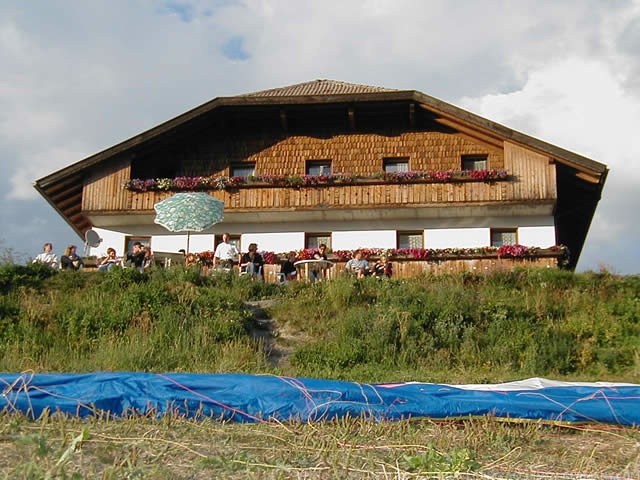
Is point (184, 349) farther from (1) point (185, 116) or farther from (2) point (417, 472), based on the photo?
(1) point (185, 116)

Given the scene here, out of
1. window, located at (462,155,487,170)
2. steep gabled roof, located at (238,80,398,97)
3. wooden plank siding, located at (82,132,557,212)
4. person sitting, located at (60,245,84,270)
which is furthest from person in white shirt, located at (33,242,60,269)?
window, located at (462,155,487,170)

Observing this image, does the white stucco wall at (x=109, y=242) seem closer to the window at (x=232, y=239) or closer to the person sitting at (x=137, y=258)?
the window at (x=232, y=239)

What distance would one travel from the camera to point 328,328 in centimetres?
1415

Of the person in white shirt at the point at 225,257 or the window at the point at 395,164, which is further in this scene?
the window at the point at 395,164

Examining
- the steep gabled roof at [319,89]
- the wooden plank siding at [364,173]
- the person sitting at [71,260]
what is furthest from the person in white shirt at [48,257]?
the steep gabled roof at [319,89]

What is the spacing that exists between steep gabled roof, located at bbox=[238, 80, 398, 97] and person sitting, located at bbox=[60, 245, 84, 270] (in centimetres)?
704

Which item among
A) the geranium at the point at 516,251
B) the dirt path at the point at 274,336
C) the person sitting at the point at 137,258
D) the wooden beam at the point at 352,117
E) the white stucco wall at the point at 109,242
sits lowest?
the dirt path at the point at 274,336

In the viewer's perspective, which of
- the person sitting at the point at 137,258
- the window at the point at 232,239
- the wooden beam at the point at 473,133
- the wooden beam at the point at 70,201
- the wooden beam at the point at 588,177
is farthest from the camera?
the wooden beam at the point at 70,201

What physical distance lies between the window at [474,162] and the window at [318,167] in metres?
3.85

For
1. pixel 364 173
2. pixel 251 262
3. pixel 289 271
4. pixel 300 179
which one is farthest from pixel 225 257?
pixel 364 173

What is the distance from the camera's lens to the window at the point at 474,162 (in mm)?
23672

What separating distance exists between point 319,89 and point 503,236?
7.21 metres

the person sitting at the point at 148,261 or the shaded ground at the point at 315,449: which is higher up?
the person sitting at the point at 148,261

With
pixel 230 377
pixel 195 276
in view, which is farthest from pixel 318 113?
pixel 230 377
